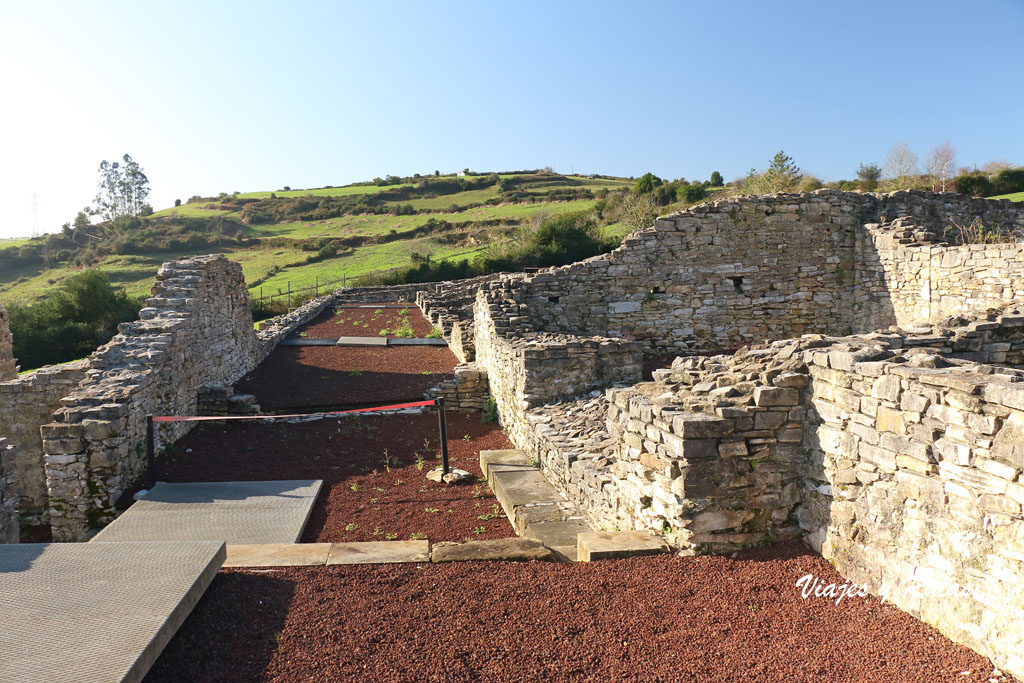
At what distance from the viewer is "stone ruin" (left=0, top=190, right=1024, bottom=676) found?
3.71 metres

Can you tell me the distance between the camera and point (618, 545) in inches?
204

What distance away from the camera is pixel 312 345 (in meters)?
18.4

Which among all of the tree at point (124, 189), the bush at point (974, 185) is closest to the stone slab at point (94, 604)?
the bush at point (974, 185)

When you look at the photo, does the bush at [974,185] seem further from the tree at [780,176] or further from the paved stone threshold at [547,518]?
the paved stone threshold at [547,518]

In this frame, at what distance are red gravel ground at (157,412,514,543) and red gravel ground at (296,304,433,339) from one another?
9053 mm

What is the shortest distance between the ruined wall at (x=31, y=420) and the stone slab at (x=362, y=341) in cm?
776

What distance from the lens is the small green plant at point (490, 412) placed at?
39.0ft

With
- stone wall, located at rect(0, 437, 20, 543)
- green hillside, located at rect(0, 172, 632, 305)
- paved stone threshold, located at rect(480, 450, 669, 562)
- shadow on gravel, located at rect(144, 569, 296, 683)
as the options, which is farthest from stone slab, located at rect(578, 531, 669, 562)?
green hillside, located at rect(0, 172, 632, 305)

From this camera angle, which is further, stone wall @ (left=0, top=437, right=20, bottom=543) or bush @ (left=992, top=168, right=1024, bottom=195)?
bush @ (left=992, top=168, right=1024, bottom=195)

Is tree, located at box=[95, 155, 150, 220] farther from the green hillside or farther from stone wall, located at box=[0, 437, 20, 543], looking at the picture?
stone wall, located at box=[0, 437, 20, 543]

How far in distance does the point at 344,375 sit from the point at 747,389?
11.3 metres

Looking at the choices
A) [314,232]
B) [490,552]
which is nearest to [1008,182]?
[490,552]

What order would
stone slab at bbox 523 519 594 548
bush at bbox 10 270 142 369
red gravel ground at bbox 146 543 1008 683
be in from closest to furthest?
red gravel ground at bbox 146 543 1008 683, stone slab at bbox 523 519 594 548, bush at bbox 10 270 142 369

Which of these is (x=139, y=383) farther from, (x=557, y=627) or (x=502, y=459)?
(x=557, y=627)
